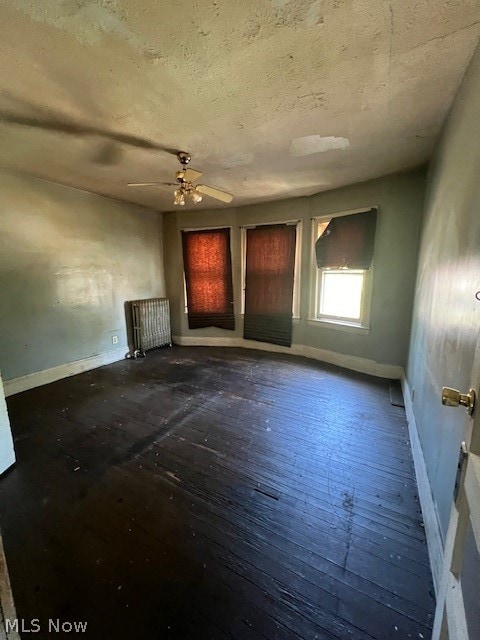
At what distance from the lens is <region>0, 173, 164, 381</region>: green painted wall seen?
2.98 m

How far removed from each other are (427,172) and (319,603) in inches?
142

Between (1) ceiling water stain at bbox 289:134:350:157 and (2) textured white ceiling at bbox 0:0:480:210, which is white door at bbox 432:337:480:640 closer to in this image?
(2) textured white ceiling at bbox 0:0:480:210

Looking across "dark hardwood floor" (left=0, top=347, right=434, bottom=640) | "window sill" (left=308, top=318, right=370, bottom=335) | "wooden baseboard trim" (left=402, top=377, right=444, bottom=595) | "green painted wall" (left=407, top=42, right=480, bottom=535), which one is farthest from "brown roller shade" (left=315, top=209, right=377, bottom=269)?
"wooden baseboard trim" (left=402, top=377, right=444, bottom=595)

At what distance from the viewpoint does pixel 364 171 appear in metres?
2.93

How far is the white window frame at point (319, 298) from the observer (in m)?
3.46

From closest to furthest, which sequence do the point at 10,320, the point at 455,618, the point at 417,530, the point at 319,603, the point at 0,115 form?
the point at 455,618 → the point at 319,603 → the point at 417,530 → the point at 0,115 → the point at 10,320

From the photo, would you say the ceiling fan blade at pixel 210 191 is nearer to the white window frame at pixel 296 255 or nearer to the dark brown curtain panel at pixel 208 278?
the white window frame at pixel 296 255

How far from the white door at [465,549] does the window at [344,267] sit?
9.88 ft

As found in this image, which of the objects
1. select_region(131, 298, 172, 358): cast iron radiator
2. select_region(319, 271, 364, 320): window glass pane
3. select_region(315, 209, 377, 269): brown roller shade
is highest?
select_region(315, 209, 377, 269): brown roller shade

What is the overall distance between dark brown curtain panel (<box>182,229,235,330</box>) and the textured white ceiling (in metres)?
2.06

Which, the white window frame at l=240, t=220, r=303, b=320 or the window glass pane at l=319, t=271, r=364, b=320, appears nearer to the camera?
the window glass pane at l=319, t=271, r=364, b=320

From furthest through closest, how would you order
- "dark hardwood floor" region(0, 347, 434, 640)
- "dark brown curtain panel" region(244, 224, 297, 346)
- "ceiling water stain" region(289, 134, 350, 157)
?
"dark brown curtain panel" region(244, 224, 297, 346) → "ceiling water stain" region(289, 134, 350, 157) → "dark hardwood floor" region(0, 347, 434, 640)

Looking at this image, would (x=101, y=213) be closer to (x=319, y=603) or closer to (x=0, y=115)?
(x=0, y=115)

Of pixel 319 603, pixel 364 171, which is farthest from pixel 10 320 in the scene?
pixel 364 171
